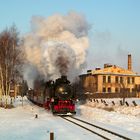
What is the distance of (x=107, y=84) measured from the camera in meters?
98.8

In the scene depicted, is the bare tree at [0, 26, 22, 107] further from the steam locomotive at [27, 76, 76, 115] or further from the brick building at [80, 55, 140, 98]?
the brick building at [80, 55, 140, 98]

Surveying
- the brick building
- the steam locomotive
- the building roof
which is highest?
the building roof

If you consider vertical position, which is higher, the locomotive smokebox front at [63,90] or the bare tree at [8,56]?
the bare tree at [8,56]

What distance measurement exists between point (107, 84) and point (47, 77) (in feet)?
220

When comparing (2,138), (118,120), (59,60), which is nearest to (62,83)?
(59,60)

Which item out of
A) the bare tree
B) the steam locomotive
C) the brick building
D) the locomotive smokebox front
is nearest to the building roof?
the brick building

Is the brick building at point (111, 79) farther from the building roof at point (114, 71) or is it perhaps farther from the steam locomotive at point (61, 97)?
the steam locomotive at point (61, 97)

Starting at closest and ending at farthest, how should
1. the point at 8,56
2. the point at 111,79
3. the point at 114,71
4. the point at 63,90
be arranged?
the point at 63,90 → the point at 8,56 → the point at 111,79 → the point at 114,71

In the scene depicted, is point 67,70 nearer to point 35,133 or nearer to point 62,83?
point 62,83

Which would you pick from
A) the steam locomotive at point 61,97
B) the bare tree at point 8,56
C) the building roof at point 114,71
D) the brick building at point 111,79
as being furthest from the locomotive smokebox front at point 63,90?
the building roof at point 114,71

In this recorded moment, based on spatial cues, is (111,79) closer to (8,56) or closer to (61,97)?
(8,56)

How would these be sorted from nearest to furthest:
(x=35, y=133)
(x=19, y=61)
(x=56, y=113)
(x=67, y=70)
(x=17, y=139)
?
(x=17, y=139) → (x=35, y=133) → (x=56, y=113) → (x=67, y=70) → (x=19, y=61)

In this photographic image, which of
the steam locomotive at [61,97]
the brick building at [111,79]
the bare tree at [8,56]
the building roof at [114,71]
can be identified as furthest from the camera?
the building roof at [114,71]

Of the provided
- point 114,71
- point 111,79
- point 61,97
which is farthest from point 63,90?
point 114,71
